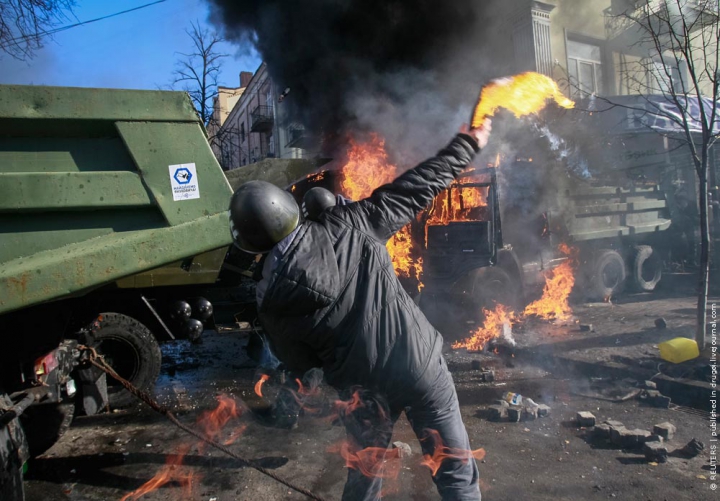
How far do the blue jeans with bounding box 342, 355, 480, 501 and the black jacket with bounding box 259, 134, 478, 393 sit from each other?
9 centimetres

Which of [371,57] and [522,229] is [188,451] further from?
[371,57]

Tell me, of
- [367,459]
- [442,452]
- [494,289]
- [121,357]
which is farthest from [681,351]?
[121,357]

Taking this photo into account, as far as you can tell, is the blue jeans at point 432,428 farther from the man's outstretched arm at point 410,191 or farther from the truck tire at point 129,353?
the truck tire at point 129,353

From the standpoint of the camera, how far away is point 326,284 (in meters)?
1.91

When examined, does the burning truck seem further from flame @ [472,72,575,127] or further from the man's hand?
the man's hand

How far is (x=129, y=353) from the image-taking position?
17.0ft

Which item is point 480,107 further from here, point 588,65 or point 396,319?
point 588,65

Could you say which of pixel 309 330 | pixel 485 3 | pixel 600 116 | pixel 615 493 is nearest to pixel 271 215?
pixel 309 330

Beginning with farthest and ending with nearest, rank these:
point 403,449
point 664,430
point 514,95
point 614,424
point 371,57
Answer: point 371,57, point 614,424, point 664,430, point 403,449, point 514,95

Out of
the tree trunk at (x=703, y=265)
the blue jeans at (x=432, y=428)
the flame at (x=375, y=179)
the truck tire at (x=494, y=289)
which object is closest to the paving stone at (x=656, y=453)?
Result: the blue jeans at (x=432, y=428)

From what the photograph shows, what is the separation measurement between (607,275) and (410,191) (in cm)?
977

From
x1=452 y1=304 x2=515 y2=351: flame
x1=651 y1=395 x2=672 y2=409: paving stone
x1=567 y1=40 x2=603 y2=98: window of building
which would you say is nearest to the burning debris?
x1=452 y1=304 x2=515 y2=351: flame

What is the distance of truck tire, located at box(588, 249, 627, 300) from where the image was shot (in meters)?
10.1

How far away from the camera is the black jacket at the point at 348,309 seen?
1905mm
